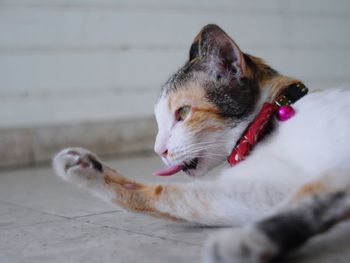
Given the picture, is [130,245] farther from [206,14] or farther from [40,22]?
[206,14]

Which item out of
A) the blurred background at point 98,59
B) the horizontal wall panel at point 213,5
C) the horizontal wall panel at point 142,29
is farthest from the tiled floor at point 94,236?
the horizontal wall panel at point 213,5

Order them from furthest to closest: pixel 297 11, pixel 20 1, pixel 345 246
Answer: pixel 297 11
pixel 20 1
pixel 345 246

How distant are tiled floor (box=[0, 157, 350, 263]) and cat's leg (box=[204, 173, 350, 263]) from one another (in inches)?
3.2

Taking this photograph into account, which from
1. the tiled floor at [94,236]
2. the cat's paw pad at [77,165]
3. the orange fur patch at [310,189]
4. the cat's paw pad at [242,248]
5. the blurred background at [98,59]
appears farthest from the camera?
the blurred background at [98,59]

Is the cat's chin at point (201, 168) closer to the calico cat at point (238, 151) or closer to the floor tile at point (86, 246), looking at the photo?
the calico cat at point (238, 151)

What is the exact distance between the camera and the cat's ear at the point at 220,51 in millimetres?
1812

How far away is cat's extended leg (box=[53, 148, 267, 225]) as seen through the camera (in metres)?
1.59

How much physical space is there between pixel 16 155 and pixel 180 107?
1975 millimetres

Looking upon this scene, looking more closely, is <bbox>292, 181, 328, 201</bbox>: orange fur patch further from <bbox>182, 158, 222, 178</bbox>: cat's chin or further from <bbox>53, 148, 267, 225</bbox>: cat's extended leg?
<bbox>182, 158, 222, 178</bbox>: cat's chin

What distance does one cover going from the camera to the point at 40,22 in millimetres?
3670

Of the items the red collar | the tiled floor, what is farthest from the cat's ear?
the tiled floor

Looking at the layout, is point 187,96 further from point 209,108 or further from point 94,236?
point 94,236

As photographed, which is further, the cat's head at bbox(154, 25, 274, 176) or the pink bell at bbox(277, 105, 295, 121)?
the cat's head at bbox(154, 25, 274, 176)

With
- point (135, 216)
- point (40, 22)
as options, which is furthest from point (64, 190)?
point (40, 22)
